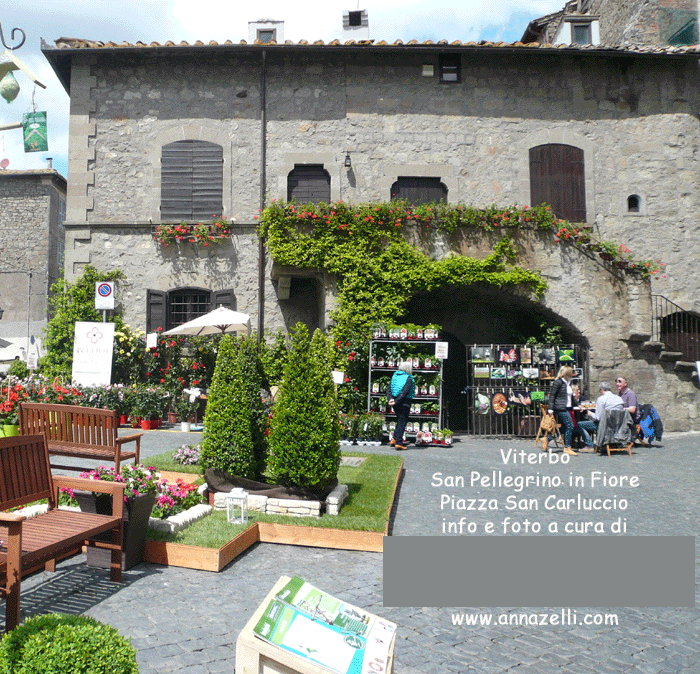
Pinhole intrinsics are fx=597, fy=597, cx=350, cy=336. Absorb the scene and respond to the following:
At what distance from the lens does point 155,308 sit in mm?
14203

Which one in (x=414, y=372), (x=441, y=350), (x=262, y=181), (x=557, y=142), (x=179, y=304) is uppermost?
(x=557, y=142)

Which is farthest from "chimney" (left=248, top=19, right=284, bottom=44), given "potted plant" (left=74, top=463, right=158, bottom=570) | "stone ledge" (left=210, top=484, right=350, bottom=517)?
"potted plant" (left=74, top=463, right=158, bottom=570)

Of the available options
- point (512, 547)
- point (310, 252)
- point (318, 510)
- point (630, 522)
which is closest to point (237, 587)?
point (318, 510)

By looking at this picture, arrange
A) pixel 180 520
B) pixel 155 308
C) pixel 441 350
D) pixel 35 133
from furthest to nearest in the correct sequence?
pixel 155 308 < pixel 441 350 < pixel 35 133 < pixel 180 520

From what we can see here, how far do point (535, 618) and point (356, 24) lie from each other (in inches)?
637

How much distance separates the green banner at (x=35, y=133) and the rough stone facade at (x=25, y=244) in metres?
17.1

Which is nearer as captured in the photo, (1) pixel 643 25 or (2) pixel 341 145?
(2) pixel 341 145

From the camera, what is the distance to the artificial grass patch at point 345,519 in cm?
492

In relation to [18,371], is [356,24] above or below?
above

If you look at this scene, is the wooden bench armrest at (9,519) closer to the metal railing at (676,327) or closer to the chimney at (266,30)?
the metal railing at (676,327)

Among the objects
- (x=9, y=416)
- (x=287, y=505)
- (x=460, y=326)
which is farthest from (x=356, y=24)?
(x=287, y=505)

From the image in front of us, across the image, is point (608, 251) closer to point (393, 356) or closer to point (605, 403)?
point (605, 403)

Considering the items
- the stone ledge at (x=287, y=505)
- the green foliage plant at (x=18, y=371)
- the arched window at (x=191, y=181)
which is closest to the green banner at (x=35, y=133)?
the arched window at (x=191, y=181)
